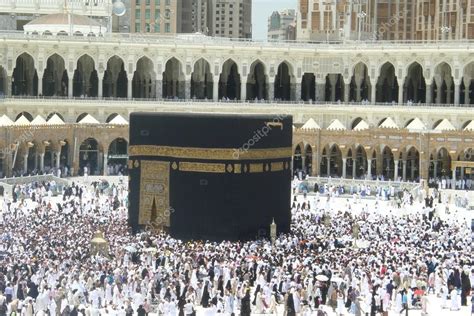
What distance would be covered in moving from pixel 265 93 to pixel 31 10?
51.8 feet

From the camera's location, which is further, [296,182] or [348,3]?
[348,3]

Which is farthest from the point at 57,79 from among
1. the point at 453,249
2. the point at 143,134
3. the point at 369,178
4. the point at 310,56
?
the point at 453,249

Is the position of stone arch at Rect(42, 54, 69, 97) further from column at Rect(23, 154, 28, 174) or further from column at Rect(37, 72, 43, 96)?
column at Rect(23, 154, 28, 174)

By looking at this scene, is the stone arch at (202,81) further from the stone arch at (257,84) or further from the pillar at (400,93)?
the pillar at (400,93)

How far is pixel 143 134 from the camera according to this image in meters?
31.9

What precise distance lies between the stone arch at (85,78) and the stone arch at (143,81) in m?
2.15

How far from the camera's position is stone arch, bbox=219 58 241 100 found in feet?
187

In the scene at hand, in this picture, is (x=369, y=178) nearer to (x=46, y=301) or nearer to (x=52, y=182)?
(x=52, y=182)

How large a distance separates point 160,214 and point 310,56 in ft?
82.5

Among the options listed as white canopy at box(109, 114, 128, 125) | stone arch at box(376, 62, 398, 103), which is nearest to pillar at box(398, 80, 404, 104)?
stone arch at box(376, 62, 398, 103)

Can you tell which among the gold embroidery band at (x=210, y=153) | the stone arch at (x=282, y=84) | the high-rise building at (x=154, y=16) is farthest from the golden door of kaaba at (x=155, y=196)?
the high-rise building at (x=154, y=16)

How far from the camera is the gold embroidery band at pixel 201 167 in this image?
30562mm

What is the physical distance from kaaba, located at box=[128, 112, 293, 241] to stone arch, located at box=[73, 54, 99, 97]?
2355 cm

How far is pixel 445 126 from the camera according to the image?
47469 millimetres
